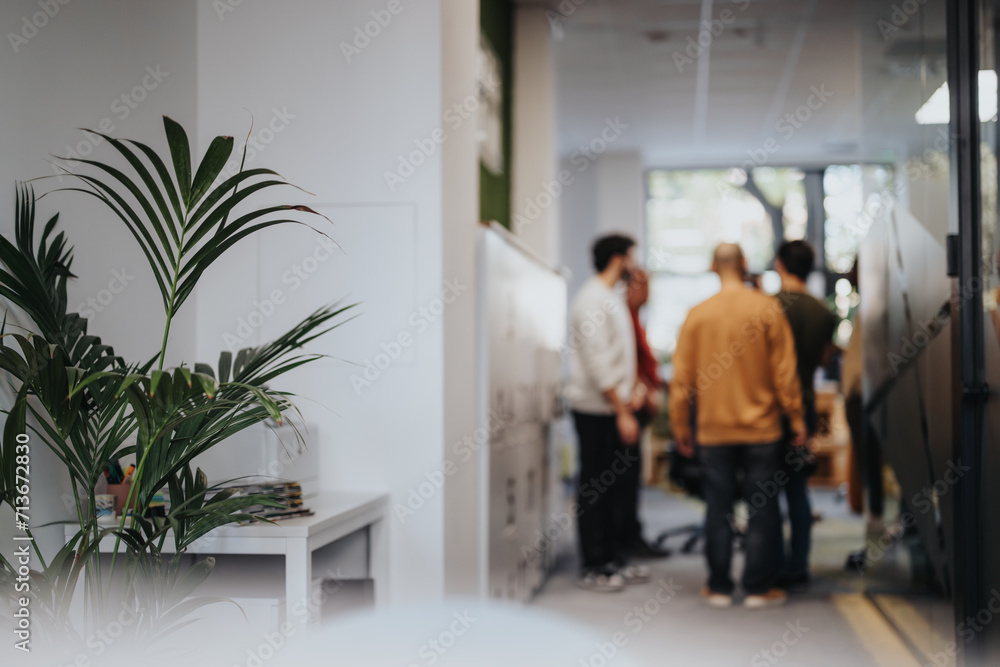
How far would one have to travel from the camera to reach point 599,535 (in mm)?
4531

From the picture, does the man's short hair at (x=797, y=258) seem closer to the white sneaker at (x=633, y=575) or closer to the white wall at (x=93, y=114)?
the white sneaker at (x=633, y=575)

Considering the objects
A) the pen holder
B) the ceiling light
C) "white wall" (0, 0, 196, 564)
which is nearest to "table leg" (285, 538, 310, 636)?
the pen holder

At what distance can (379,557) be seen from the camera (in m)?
2.85

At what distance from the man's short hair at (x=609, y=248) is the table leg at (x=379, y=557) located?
2.29m

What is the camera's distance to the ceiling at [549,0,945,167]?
367cm

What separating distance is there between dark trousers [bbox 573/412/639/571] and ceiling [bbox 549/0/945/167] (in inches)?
69.1

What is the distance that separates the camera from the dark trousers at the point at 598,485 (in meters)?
4.49

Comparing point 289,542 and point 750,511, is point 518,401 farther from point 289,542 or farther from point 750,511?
point 289,542

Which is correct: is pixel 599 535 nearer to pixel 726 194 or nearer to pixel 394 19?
pixel 394 19

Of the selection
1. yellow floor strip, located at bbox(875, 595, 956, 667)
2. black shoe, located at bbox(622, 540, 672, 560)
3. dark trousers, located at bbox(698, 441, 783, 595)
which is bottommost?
black shoe, located at bbox(622, 540, 672, 560)

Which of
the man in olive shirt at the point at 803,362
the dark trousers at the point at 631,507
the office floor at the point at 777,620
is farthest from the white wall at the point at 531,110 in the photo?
the office floor at the point at 777,620

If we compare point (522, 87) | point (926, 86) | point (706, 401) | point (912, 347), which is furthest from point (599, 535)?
point (522, 87)

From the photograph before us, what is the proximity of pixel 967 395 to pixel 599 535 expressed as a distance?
212cm

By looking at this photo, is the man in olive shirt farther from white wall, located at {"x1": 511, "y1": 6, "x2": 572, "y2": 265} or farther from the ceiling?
white wall, located at {"x1": 511, "y1": 6, "x2": 572, "y2": 265}
